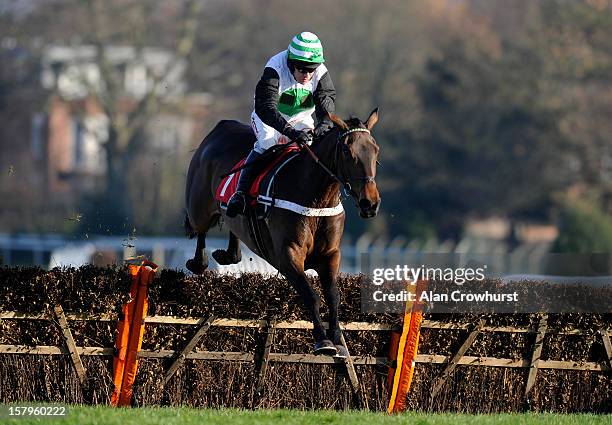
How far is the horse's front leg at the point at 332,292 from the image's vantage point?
371 inches

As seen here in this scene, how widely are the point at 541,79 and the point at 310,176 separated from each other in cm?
3154

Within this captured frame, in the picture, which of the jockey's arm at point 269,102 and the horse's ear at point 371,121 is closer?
the horse's ear at point 371,121

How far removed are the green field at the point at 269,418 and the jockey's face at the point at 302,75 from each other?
2540mm

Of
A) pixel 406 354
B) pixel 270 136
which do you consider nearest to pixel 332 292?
pixel 406 354

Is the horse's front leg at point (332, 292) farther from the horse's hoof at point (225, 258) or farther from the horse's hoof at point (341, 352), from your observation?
the horse's hoof at point (225, 258)

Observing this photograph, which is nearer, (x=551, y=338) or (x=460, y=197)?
(x=551, y=338)

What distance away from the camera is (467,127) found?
A: 39.8 meters

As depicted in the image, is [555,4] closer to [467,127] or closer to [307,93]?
[467,127]

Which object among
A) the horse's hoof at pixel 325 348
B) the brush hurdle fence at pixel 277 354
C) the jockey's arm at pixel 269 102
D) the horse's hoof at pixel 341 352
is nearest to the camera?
the horse's hoof at pixel 325 348

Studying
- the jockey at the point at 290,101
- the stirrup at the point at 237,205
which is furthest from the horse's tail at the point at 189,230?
the stirrup at the point at 237,205

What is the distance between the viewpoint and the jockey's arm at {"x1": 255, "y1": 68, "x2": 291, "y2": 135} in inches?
385

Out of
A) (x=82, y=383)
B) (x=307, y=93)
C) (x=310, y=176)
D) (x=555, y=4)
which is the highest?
(x=555, y=4)

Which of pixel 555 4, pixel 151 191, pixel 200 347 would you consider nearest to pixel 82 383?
pixel 200 347

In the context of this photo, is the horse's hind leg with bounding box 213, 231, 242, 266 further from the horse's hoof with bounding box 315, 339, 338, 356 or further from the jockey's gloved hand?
the horse's hoof with bounding box 315, 339, 338, 356
